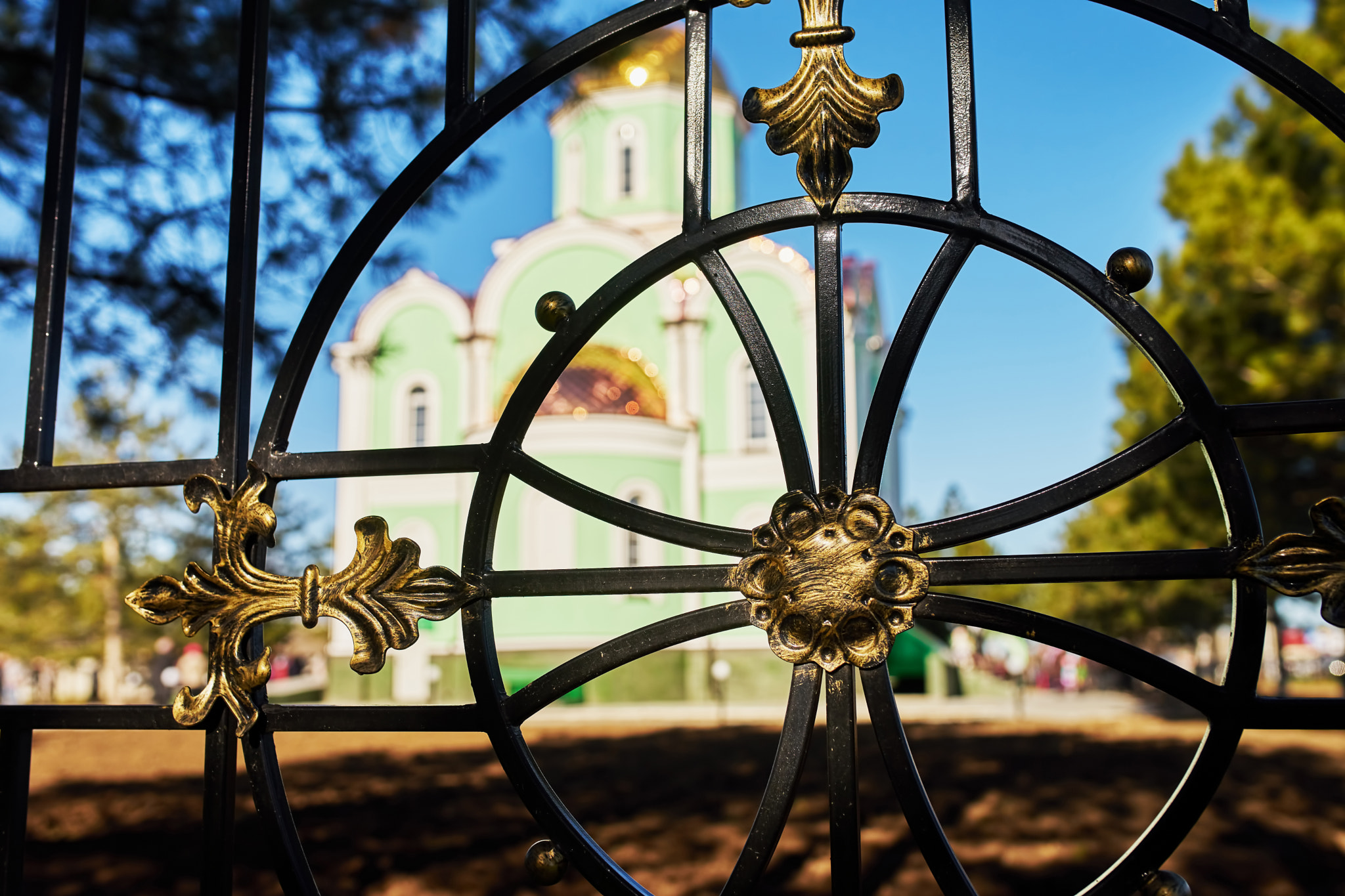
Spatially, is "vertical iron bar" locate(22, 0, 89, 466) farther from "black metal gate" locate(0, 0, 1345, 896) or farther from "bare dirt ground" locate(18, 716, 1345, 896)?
"bare dirt ground" locate(18, 716, 1345, 896)

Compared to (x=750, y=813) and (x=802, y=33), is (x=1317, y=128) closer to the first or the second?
(x=750, y=813)

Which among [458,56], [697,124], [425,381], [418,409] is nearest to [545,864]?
[697,124]

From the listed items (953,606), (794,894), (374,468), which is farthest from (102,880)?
(953,606)

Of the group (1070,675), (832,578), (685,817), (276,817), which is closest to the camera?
(832,578)

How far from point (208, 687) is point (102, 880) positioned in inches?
157

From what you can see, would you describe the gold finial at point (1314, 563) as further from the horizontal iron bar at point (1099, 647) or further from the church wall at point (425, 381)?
the church wall at point (425, 381)

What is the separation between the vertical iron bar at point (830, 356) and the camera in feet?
3.23

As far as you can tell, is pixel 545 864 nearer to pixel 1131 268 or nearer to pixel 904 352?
pixel 904 352

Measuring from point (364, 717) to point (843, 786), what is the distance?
513mm

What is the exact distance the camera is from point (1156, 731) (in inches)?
403

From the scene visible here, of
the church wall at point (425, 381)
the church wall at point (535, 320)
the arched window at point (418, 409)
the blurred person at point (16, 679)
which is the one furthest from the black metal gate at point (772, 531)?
the blurred person at point (16, 679)

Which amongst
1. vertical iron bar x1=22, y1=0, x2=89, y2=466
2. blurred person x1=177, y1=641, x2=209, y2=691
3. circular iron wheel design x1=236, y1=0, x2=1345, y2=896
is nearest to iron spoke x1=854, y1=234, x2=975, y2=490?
circular iron wheel design x1=236, y1=0, x2=1345, y2=896

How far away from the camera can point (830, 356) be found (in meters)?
1.01

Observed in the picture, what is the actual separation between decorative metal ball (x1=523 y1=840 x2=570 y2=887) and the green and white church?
454 inches
